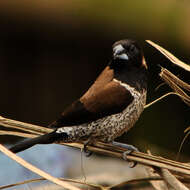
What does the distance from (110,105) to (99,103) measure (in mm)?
42

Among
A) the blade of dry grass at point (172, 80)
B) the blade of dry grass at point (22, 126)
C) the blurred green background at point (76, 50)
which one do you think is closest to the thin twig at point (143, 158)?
the blade of dry grass at point (22, 126)

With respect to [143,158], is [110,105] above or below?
above

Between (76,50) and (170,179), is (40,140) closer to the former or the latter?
(170,179)

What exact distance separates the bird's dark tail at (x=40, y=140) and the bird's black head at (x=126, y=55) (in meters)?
0.22

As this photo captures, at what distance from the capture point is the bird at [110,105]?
1.08 m

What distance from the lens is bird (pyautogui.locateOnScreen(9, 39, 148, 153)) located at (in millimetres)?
1081

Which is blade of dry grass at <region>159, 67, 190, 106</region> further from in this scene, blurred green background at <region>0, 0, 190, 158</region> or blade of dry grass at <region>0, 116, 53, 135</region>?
blurred green background at <region>0, 0, 190, 158</region>

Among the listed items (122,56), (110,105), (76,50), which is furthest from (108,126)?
(76,50)

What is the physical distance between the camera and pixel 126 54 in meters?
1.13

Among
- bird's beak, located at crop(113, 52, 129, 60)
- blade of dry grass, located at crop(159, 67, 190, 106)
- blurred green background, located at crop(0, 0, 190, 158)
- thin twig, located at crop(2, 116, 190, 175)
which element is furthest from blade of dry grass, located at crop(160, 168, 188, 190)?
blurred green background, located at crop(0, 0, 190, 158)

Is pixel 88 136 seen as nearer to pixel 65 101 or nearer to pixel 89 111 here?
pixel 89 111

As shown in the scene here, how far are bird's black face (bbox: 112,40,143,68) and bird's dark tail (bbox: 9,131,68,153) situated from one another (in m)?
0.22

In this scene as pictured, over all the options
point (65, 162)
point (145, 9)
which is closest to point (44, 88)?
point (145, 9)

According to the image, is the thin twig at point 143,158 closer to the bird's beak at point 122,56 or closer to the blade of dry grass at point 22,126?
the blade of dry grass at point 22,126
